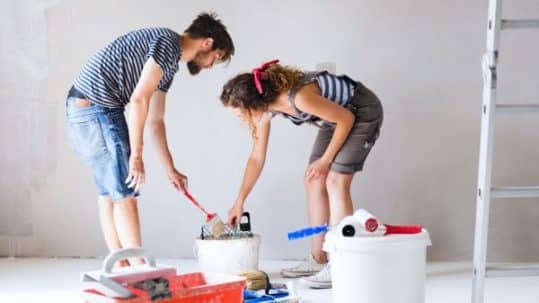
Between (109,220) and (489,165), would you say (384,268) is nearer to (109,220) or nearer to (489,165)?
(489,165)

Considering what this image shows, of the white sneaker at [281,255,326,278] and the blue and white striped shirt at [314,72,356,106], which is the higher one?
the blue and white striped shirt at [314,72,356,106]

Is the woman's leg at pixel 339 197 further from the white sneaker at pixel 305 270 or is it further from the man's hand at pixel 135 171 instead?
the man's hand at pixel 135 171

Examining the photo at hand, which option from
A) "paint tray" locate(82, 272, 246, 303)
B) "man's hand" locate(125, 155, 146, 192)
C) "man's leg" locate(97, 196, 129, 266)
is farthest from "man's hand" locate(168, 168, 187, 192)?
"paint tray" locate(82, 272, 246, 303)

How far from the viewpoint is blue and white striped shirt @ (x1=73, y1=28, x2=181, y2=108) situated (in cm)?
277

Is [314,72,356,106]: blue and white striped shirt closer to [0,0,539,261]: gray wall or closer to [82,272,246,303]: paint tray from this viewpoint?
[0,0,539,261]: gray wall

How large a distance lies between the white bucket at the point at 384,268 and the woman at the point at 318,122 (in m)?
0.66

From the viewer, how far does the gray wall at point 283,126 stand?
3.47m

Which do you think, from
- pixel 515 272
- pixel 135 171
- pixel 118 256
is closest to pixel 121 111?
pixel 135 171

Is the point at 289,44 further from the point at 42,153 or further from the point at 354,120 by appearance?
the point at 42,153

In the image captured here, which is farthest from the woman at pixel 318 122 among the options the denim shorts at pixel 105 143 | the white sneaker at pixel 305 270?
the denim shorts at pixel 105 143

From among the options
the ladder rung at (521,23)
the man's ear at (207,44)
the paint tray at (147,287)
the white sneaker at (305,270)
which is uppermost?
the man's ear at (207,44)

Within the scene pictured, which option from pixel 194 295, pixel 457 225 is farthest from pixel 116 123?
pixel 457 225

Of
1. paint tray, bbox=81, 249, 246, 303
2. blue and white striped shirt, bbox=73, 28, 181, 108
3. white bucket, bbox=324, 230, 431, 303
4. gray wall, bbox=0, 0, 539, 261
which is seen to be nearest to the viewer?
paint tray, bbox=81, 249, 246, 303

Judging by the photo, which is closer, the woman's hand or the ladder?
the ladder
